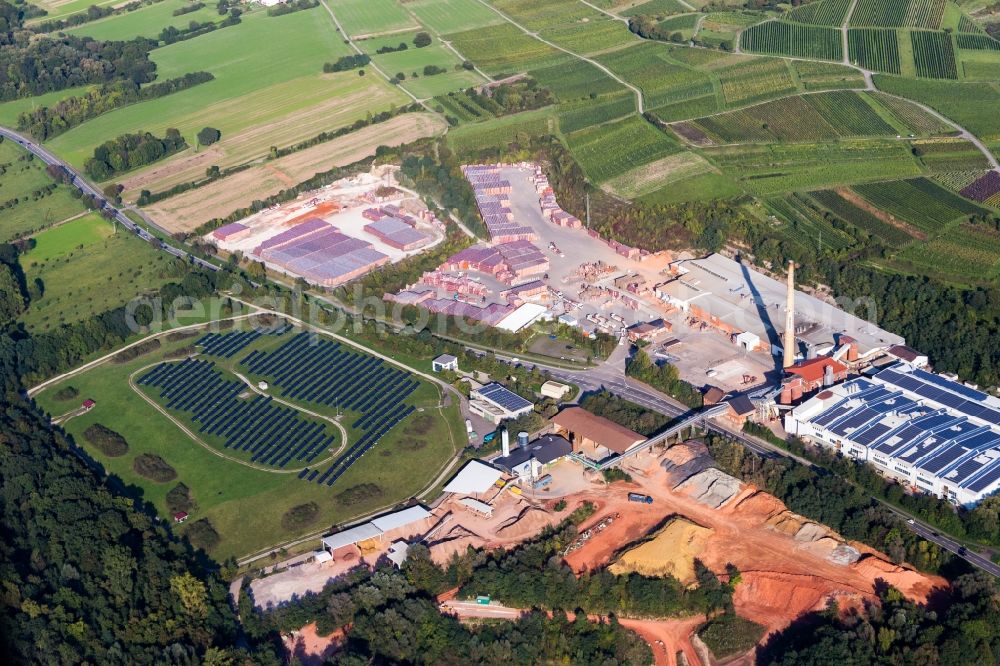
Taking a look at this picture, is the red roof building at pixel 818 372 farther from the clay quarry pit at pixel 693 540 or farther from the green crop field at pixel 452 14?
the green crop field at pixel 452 14

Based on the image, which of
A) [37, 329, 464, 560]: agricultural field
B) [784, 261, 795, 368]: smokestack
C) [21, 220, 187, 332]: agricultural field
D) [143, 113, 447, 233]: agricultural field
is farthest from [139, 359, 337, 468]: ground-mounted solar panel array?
[784, 261, 795, 368]: smokestack

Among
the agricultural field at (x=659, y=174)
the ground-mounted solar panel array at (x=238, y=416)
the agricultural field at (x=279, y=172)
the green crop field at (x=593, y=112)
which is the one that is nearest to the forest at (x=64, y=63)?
the agricultural field at (x=279, y=172)

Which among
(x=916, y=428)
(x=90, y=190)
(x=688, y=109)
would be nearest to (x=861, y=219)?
(x=688, y=109)

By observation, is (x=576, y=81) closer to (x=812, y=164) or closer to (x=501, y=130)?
(x=501, y=130)

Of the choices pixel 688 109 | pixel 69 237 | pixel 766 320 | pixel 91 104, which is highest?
pixel 688 109

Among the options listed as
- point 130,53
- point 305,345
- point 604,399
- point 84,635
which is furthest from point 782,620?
point 130,53
